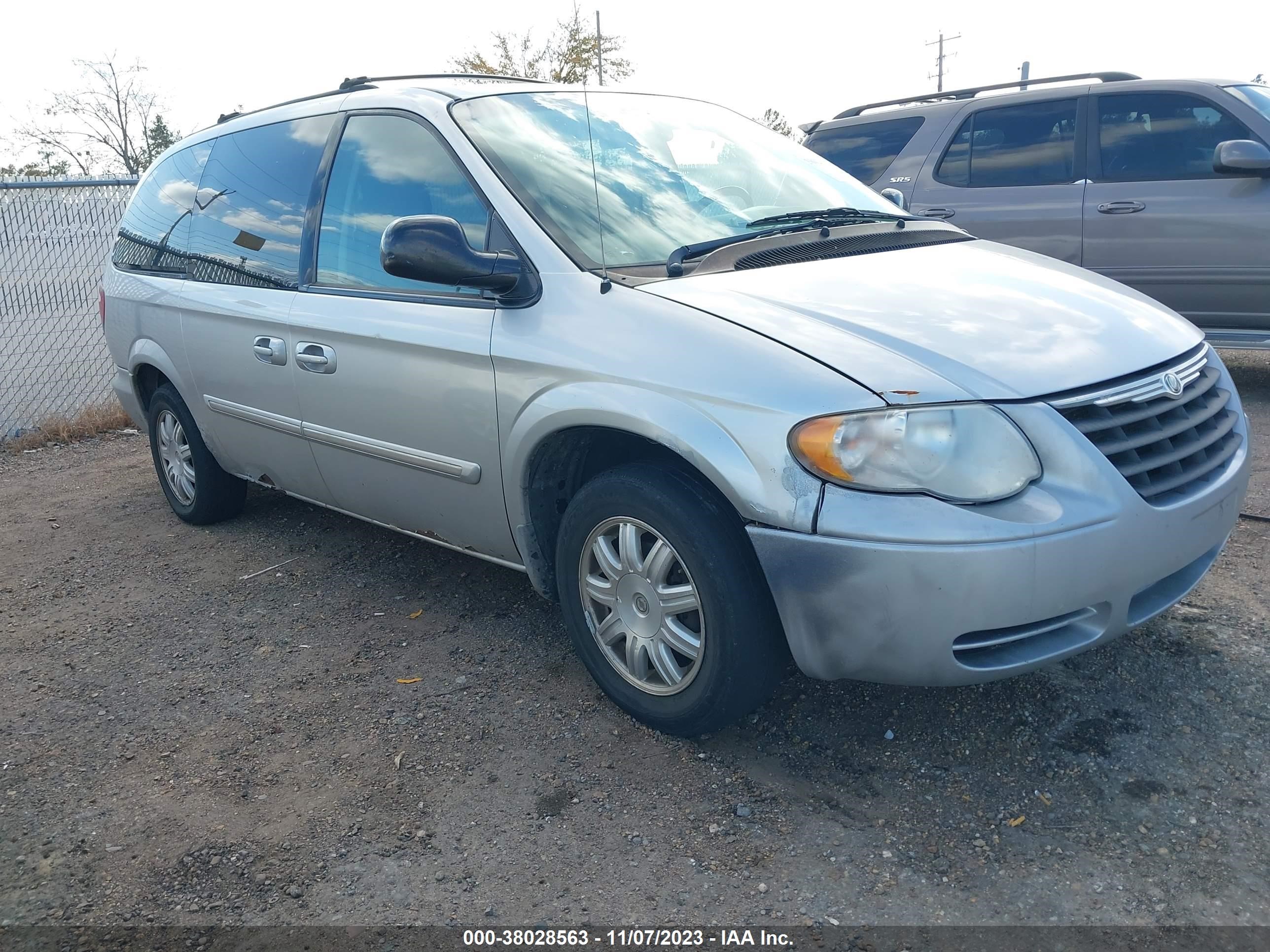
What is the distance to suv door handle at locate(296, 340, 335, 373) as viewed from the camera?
3.66 meters

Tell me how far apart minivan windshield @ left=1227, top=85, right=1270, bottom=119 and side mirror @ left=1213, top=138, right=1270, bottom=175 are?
354mm

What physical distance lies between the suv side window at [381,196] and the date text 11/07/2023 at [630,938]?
184 cm

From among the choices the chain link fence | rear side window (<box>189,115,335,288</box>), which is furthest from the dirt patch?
rear side window (<box>189,115,335,288</box>)

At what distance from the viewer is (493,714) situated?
10.5 ft

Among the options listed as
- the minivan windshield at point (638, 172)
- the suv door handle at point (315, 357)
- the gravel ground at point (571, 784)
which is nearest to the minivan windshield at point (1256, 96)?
the gravel ground at point (571, 784)

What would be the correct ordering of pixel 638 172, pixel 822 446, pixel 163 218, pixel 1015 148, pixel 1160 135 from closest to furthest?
pixel 822 446 < pixel 638 172 < pixel 163 218 < pixel 1160 135 < pixel 1015 148

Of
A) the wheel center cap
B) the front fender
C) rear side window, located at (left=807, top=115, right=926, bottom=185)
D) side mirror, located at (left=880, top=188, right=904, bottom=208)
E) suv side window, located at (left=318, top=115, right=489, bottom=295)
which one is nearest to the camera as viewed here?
the front fender

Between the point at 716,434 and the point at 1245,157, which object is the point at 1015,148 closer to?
the point at 1245,157

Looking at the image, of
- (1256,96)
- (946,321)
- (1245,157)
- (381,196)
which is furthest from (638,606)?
(1256,96)

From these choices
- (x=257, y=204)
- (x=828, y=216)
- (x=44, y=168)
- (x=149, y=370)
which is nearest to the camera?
(x=828, y=216)

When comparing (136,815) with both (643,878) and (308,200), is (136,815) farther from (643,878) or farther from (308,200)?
(308,200)

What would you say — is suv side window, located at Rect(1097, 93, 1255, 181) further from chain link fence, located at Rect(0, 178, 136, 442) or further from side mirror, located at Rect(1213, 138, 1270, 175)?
chain link fence, located at Rect(0, 178, 136, 442)

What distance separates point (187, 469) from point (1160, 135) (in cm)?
593

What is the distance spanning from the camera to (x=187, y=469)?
514 centimetres
